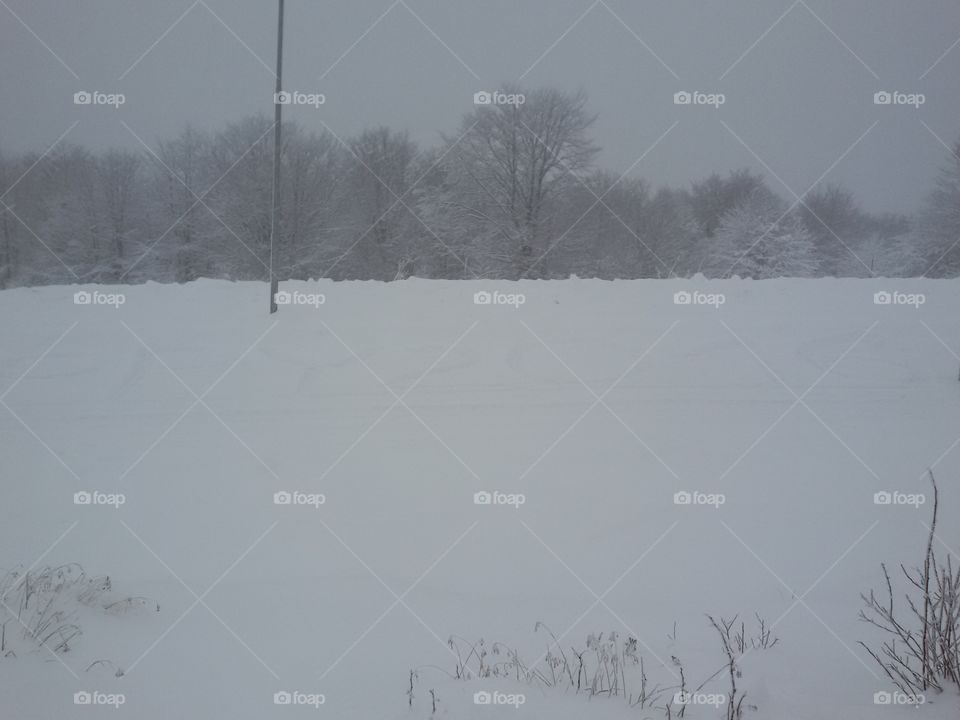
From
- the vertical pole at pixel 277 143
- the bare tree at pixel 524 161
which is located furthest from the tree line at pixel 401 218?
the vertical pole at pixel 277 143

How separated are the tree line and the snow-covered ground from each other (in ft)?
16.5

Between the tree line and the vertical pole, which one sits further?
the tree line

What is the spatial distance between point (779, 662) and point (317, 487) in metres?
4.44

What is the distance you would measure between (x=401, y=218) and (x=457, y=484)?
14206 millimetres

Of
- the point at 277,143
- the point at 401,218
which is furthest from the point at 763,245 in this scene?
the point at 277,143

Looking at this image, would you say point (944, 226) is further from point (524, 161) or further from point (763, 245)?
point (524, 161)

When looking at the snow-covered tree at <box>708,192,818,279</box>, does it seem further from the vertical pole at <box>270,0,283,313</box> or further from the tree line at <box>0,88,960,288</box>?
the vertical pole at <box>270,0,283,313</box>

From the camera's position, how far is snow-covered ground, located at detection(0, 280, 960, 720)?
352cm

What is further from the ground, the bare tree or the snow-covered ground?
the bare tree

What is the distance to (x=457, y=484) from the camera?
655 centimetres

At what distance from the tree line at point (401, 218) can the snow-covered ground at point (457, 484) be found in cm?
501

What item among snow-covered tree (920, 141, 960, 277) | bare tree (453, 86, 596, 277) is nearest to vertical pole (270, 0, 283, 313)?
bare tree (453, 86, 596, 277)

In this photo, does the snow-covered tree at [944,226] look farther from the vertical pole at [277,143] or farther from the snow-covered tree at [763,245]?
the vertical pole at [277,143]

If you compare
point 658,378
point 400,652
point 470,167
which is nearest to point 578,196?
point 470,167
